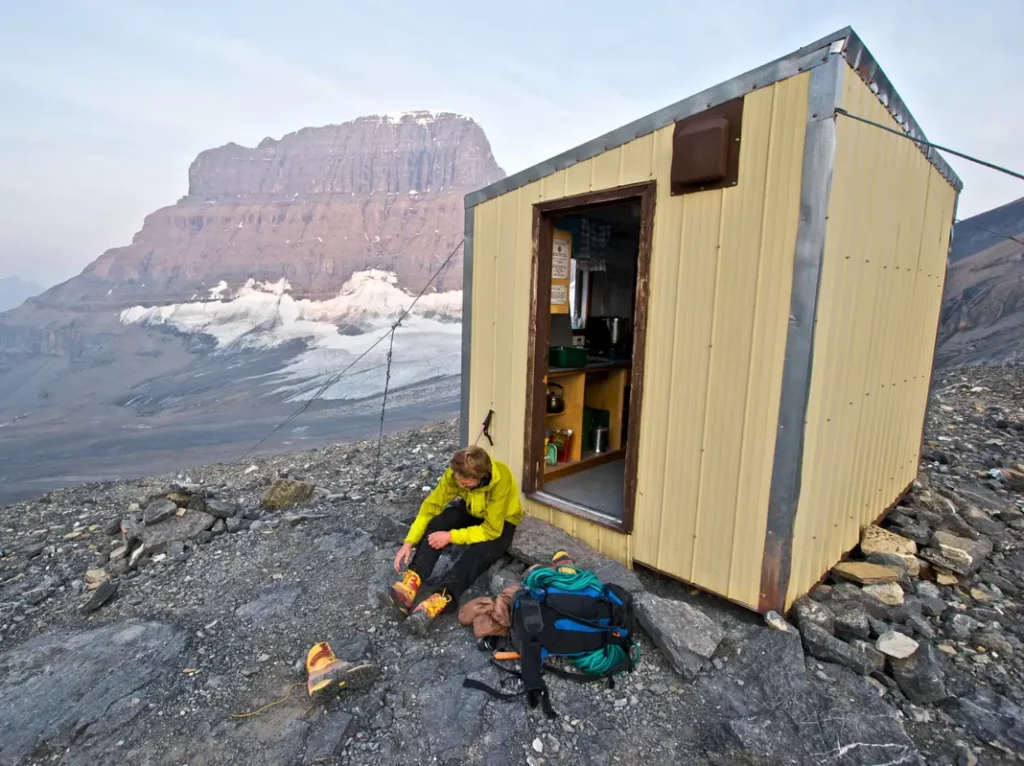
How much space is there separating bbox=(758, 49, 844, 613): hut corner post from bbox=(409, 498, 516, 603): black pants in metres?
1.81

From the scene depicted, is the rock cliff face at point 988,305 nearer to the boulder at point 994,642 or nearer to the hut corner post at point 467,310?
the boulder at point 994,642

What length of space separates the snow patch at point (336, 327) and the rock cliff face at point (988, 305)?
26.1m

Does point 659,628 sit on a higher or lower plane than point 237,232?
lower

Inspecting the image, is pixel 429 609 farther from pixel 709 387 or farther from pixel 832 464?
pixel 832 464

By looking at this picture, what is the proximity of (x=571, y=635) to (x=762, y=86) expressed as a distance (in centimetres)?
334

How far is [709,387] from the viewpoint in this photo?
11.0 ft

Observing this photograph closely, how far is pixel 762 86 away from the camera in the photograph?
3006 millimetres

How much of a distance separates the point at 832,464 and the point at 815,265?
140cm

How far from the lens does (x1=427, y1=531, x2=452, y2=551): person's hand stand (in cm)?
371

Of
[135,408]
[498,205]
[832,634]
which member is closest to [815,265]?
[832,634]

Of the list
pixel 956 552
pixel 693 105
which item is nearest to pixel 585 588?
pixel 693 105

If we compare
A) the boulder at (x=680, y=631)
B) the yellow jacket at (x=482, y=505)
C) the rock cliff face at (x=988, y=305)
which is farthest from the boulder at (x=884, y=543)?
the rock cliff face at (x=988, y=305)

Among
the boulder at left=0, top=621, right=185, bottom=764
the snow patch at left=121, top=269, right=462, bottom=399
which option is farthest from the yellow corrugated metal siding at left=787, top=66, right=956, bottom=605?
the snow patch at left=121, top=269, right=462, bottom=399

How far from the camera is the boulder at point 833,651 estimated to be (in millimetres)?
2895
